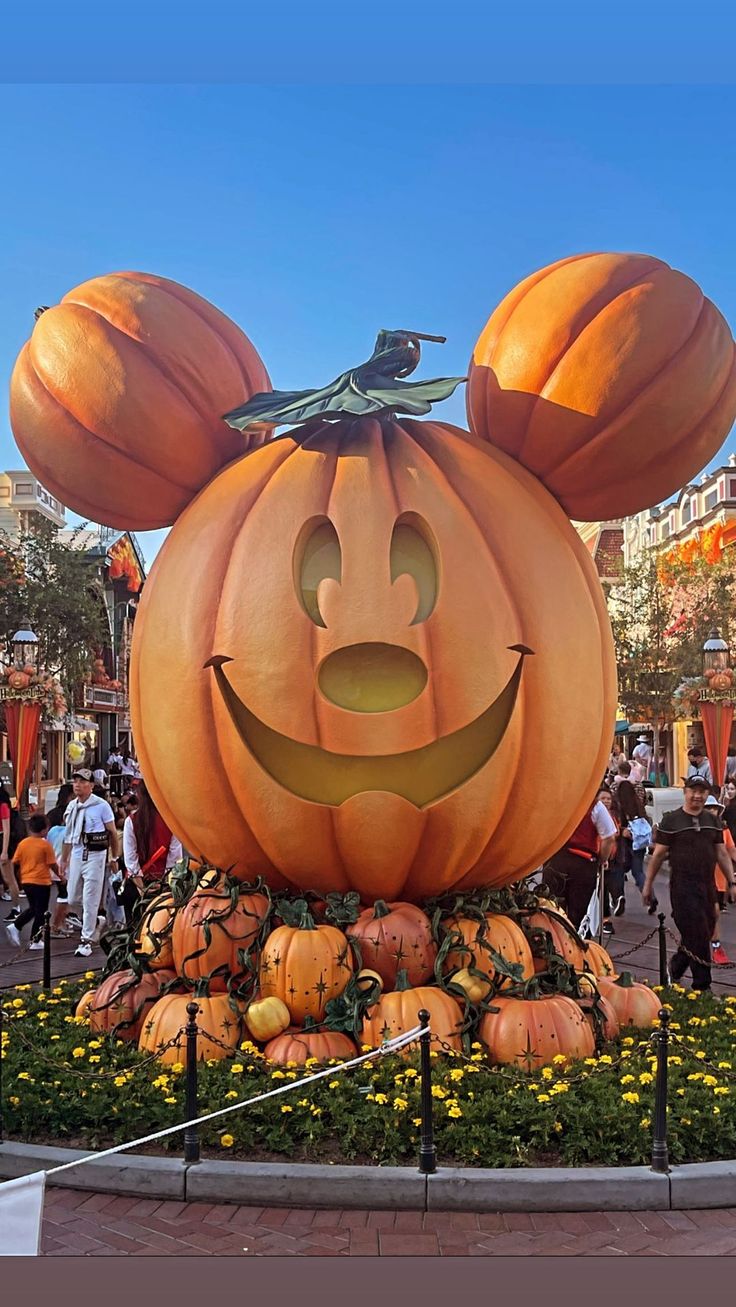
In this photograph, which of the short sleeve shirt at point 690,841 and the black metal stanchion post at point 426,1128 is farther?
the short sleeve shirt at point 690,841

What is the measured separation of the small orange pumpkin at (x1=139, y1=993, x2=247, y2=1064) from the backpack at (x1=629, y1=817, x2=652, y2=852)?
9.53 meters

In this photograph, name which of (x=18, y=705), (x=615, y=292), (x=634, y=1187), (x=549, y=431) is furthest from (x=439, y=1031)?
(x=18, y=705)

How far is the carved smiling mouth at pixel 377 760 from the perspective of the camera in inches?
229

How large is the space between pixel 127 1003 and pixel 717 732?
34.9ft

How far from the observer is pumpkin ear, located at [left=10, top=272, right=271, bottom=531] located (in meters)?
6.17

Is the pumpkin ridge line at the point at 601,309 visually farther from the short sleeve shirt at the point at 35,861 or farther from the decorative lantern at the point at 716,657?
the decorative lantern at the point at 716,657

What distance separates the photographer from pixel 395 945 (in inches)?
228

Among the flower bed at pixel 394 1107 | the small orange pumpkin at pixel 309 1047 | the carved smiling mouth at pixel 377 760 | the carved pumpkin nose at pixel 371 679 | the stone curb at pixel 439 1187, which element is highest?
the carved pumpkin nose at pixel 371 679

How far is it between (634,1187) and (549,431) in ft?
12.0

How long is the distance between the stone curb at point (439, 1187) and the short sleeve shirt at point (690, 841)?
12.0ft

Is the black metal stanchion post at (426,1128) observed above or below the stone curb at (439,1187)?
above

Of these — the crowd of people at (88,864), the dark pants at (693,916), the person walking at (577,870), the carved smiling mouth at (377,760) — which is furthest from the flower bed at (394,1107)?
the crowd of people at (88,864)

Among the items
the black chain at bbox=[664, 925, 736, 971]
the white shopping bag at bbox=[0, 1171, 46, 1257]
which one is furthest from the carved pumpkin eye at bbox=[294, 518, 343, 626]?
the black chain at bbox=[664, 925, 736, 971]

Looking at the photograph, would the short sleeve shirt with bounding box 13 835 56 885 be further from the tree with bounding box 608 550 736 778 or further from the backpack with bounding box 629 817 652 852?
the tree with bounding box 608 550 736 778
